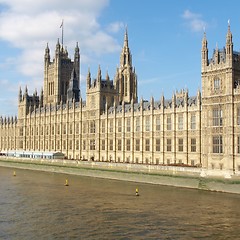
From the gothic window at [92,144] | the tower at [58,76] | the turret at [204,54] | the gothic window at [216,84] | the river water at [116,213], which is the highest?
the tower at [58,76]

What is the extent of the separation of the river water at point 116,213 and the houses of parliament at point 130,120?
13239mm

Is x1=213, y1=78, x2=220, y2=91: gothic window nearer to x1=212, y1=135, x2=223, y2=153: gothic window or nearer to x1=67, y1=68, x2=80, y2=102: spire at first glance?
x1=212, y1=135, x2=223, y2=153: gothic window

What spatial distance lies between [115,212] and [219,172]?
81.3 ft

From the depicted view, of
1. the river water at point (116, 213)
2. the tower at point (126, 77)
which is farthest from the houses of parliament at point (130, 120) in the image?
the river water at point (116, 213)

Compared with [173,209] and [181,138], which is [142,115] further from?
[173,209]

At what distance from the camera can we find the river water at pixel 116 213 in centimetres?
4125

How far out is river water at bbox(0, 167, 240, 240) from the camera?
4125cm

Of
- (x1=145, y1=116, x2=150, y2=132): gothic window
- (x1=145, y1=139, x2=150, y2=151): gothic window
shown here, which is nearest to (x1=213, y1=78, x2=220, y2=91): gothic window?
(x1=145, y1=116, x2=150, y2=132): gothic window

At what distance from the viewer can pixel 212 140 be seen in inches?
2862

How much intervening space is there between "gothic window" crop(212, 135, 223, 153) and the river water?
831 centimetres

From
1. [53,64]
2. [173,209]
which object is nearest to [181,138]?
[173,209]

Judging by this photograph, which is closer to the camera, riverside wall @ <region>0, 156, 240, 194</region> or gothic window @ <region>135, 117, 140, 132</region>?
riverside wall @ <region>0, 156, 240, 194</region>

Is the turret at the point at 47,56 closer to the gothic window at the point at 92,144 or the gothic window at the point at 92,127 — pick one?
the gothic window at the point at 92,127

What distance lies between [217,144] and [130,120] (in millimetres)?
38736
